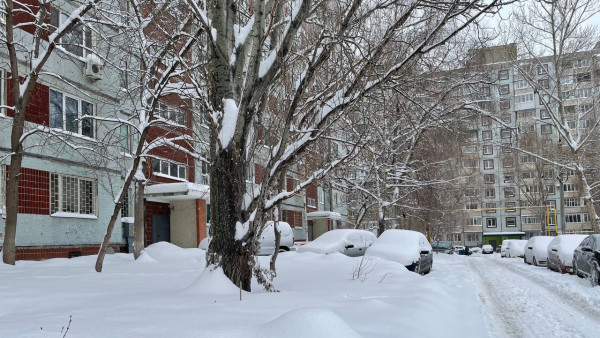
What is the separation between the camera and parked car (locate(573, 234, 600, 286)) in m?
12.8

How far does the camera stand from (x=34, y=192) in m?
16.2

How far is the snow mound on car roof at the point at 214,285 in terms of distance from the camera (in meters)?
6.39

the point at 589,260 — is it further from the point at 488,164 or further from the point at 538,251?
the point at 488,164

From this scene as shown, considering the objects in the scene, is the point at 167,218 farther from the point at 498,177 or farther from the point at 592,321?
the point at 498,177

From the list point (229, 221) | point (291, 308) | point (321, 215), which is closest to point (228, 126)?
point (229, 221)

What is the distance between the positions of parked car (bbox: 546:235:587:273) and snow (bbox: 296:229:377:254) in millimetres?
6771

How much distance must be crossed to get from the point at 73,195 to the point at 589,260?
659 inches

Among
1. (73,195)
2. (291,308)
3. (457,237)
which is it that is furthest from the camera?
(457,237)

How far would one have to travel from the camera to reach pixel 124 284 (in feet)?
27.4

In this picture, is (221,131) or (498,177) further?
(498,177)

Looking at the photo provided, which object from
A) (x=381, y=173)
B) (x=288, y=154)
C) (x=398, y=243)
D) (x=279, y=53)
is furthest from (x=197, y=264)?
(x=381, y=173)

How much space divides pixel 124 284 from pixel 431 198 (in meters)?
21.7

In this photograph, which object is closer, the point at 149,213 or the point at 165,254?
the point at 165,254

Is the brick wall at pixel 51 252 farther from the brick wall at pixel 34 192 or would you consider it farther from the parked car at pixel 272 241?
the parked car at pixel 272 241
